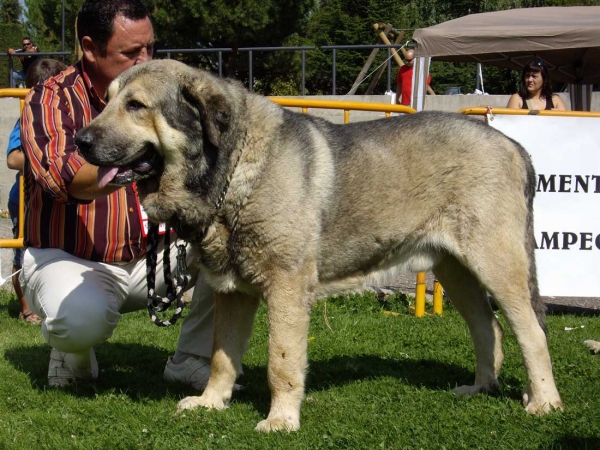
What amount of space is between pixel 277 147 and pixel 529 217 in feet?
5.01

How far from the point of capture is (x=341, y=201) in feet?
12.7

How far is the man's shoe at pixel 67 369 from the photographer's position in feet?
14.5

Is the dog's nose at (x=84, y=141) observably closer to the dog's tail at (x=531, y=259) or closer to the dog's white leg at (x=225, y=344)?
the dog's white leg at (x=225, y=344)

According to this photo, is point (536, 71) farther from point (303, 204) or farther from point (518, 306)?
point (303, 204)

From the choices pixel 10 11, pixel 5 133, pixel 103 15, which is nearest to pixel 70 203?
pixel 103 15

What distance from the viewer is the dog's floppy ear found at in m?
3.40

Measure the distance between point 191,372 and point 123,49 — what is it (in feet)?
6.50

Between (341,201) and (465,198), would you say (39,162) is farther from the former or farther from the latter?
(465,198)

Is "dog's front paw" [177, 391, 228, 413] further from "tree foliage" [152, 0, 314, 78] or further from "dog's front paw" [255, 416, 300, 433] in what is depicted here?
"tree foliage" [152, 0, 314, 78]

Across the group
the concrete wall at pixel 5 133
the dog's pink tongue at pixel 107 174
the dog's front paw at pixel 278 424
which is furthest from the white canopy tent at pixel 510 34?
the concrete wall at pixel 5 133

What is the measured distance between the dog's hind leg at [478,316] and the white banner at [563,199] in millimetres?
2378

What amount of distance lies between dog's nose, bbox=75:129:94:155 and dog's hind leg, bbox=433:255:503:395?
220cm

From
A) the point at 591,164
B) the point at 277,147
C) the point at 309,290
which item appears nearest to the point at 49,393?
the point at 309,290

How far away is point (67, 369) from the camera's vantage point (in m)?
4.48
